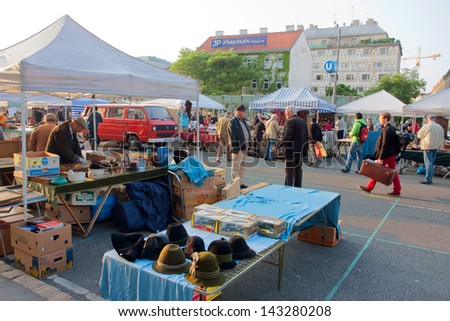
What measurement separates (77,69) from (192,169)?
226 centimetres

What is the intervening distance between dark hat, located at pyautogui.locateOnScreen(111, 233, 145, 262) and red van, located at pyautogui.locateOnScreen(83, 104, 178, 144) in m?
12.4

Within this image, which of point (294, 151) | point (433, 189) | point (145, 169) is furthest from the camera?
point (433, 189)

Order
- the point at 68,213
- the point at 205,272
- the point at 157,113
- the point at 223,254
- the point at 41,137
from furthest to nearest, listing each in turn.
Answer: the point at 157,113, the point at 41,137, the point at 68,213, the point at 223,254, the point at 205,272

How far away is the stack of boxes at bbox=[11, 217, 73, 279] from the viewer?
3.71 m

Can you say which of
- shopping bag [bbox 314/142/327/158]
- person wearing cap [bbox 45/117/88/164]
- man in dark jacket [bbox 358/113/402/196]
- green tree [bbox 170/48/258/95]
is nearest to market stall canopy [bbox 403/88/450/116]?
shopping bag [bbox 314/142/327/158]

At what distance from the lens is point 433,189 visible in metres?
9.16

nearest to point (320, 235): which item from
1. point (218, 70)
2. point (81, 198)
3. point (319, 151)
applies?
point (81, 198)

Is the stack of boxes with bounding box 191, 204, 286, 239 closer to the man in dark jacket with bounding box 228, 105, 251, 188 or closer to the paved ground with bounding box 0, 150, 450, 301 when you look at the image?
the paved ground with bounding box 0, 150, 450, 301

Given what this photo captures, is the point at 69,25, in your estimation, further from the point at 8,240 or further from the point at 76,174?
the point at 8,240

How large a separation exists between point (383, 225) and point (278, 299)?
3335 mm

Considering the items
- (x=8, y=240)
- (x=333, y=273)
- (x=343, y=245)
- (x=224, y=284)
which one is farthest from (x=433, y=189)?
(x=8, y=240)

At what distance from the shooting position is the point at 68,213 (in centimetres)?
520

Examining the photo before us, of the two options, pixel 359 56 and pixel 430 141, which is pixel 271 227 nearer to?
pixel 430 141

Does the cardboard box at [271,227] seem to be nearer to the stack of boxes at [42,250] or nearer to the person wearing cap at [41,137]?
the stack of boxes at [42,250]
